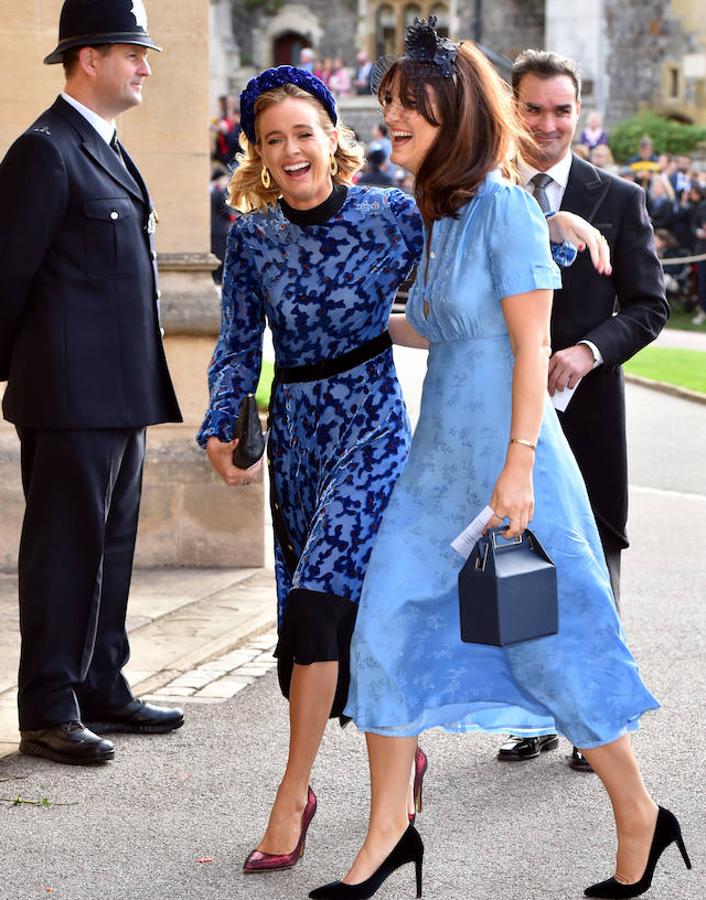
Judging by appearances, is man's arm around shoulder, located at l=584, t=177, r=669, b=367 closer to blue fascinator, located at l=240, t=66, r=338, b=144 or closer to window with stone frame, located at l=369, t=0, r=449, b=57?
blue fascinator, located at l=240, t=66, r=338, b=144

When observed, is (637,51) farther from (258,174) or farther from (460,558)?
(460,558)

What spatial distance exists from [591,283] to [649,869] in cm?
186

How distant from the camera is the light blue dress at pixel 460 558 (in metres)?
4.05

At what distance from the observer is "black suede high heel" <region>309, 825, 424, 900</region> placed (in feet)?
13.3

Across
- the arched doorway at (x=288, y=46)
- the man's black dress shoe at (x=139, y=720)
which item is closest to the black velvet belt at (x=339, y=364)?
the man's black dress shoe at (x=139, y=720)

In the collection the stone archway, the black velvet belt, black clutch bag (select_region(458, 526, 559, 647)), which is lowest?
the stone archway

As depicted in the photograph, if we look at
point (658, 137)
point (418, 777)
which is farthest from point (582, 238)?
point (658, 137)

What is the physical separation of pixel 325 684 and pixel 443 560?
1.41ft

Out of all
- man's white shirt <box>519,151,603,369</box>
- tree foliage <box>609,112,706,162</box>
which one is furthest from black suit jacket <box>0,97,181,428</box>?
tree foliage <box>609,112,706,162</box>

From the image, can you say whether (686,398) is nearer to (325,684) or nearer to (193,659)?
(193,659)

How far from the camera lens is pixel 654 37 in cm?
5791

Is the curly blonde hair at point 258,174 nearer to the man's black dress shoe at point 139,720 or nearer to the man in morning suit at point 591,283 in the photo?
the man in morning suit at point 591,283

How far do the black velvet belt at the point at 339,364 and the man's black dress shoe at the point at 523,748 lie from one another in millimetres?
1410

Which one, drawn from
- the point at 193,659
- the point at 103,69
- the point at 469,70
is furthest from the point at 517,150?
the point at 193,659
